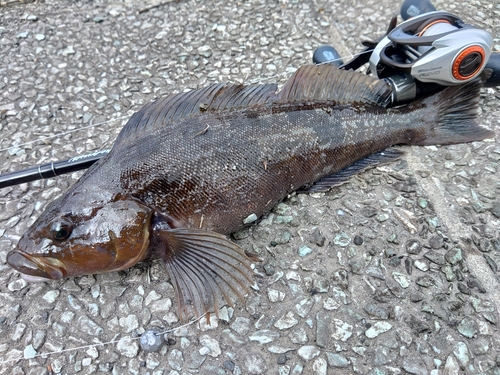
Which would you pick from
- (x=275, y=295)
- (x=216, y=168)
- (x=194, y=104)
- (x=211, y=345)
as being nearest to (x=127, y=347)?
(x=211, y=345)

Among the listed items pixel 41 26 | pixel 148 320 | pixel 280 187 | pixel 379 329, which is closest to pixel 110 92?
pixel 41 26

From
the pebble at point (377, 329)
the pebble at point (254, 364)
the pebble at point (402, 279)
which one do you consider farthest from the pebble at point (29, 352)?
the pebble at point (402, 279)

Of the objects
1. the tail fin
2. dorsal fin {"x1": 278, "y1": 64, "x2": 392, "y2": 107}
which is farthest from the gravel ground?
dorsal fin {"x1": 278, "y1": 64, "x2": 392, "y2": 107}

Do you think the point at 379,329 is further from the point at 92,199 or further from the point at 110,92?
the point at 110,92

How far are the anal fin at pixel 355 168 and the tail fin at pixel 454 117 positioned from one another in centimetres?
25

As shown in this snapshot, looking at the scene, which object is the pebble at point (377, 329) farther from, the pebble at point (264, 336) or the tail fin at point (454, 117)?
the tail fin at point (454, 117)

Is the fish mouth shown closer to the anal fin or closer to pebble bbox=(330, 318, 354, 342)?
pebble bbox=(330, 318, 354, 342)

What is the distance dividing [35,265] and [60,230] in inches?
9.0

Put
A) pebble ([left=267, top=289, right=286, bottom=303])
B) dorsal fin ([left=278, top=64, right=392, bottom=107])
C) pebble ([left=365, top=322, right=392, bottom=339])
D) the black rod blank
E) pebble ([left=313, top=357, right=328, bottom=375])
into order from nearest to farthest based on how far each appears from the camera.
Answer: pebble ([left=313, top=357, right=328, bottom=375]), pebble ([left=365, top=322, right=392, bottom=339]), pebble ([left=267, top=289, right=286, bottom=303]), the black rod blank, dorsal fin ([left=278, top=64, right=392, bottom=107])

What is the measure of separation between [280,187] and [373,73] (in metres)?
1.18

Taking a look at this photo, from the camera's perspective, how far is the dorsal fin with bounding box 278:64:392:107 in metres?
2.65

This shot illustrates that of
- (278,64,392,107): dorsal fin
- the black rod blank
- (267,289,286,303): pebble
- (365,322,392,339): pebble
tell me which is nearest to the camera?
(365,322,392,339): pebble

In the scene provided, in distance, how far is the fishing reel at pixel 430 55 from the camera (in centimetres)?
238

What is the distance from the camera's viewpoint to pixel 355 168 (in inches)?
106
